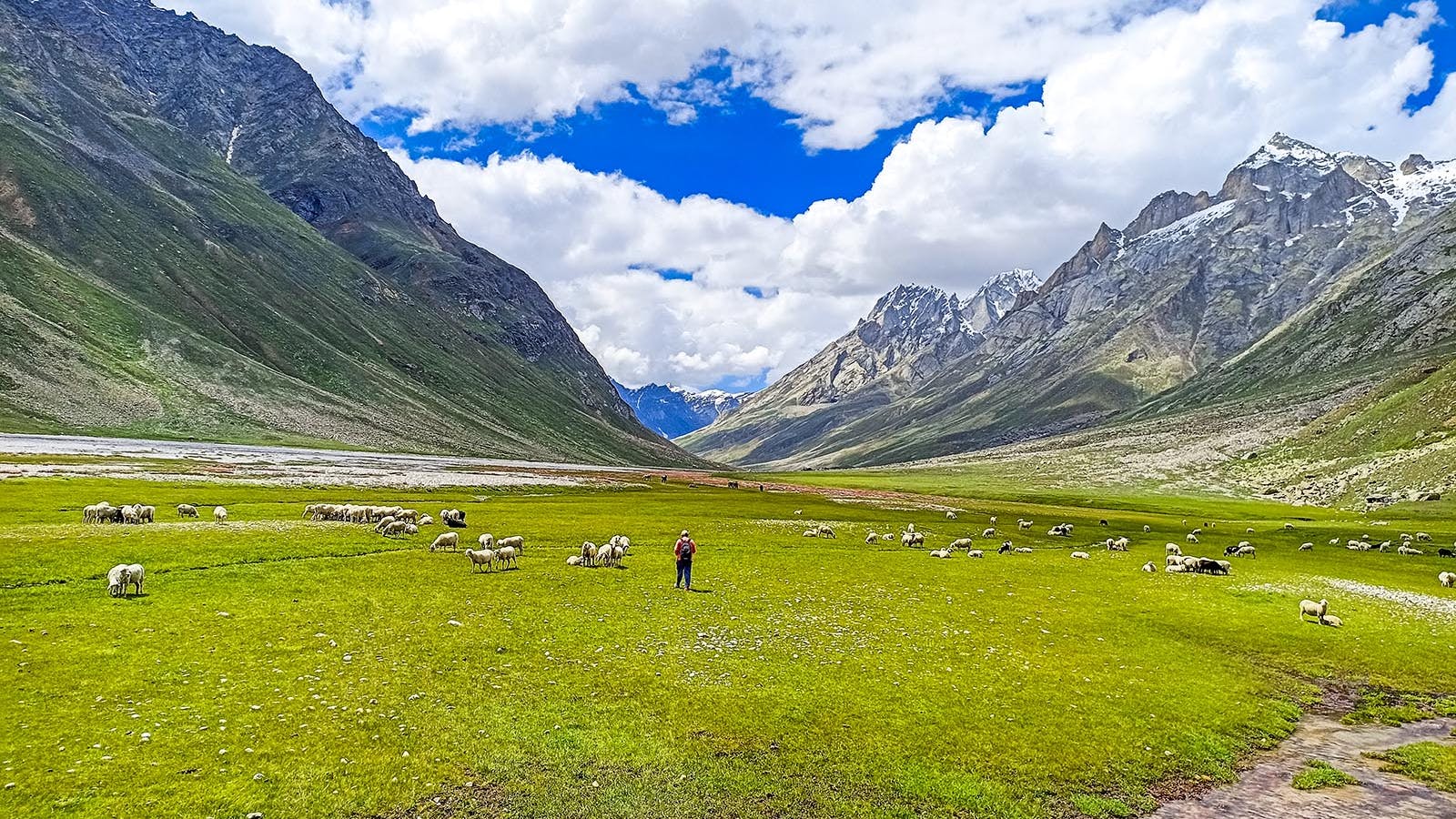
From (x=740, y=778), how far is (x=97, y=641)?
20255mm

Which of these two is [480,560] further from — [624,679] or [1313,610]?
[1313,610]

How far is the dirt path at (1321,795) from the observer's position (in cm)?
1636

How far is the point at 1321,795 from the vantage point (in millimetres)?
17312

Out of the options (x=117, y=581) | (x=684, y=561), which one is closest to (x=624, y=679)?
(x=684, y=561)

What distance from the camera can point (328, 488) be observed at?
79812 mm

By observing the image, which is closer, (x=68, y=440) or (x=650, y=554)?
(x=650, y=554)

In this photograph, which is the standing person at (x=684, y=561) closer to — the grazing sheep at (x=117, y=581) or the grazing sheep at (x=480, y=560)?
the grazing sheep at (x=480, y=560)

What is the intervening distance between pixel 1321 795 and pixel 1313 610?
74.4 ft

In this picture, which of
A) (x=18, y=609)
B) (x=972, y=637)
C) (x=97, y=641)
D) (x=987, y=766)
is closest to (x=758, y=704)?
(x=987, y=766)

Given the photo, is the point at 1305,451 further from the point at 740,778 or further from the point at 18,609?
the point at 18,609

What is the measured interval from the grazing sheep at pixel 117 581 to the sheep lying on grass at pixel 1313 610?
52500mm

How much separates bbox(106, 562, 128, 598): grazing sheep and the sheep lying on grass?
52.5 meters

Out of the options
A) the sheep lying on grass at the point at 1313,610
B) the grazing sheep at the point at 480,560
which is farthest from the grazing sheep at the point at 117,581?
the sheep lying on grass at the point at 1313,610

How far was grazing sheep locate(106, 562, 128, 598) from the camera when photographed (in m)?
27.1
